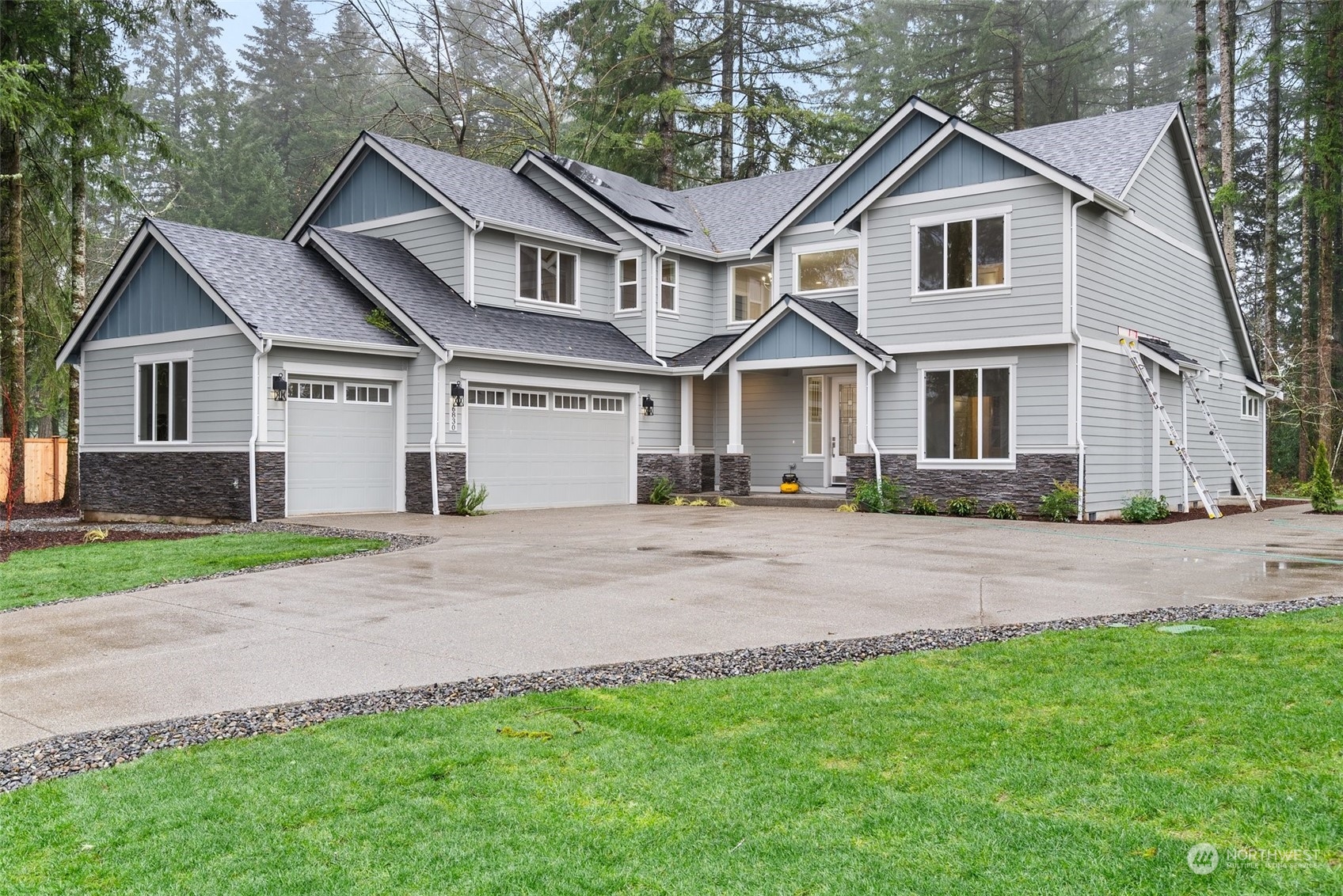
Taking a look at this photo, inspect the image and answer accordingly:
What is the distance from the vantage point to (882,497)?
705 inches

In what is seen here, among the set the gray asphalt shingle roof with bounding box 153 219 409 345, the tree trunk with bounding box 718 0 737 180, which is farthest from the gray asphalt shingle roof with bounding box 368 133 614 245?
the tree trunk with bounding box 718 0 737 180

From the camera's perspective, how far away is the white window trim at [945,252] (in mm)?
17125

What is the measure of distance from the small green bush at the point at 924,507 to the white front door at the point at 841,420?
353 cm

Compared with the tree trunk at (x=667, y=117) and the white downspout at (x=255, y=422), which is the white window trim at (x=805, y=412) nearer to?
the white downspout at (x=255, y=422)

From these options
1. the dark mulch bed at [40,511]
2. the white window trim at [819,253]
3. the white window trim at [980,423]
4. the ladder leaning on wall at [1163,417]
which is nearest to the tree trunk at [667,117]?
the white window trim at [819,253]

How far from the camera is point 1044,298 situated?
1673 cm

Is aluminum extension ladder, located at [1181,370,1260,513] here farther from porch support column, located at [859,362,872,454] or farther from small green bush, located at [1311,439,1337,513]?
porch support column, located at [859,362,872,454]

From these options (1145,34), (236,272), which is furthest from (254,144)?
(1145,34)

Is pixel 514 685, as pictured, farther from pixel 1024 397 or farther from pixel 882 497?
pixel 1024 397

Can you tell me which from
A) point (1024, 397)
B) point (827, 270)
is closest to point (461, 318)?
point (827, 270)

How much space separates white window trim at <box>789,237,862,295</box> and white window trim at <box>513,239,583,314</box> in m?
4.46

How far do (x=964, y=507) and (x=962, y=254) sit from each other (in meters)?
4.24

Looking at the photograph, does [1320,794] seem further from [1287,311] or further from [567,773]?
[1287,311]

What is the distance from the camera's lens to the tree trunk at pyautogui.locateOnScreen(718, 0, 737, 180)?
109 feet
